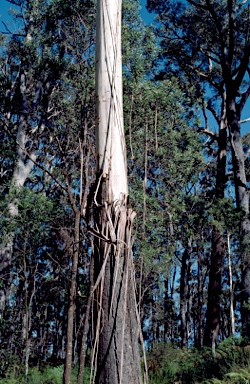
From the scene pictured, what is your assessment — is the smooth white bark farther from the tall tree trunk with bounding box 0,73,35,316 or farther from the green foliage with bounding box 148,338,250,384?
the tall tree trunk with bounding box 0,73,35,316

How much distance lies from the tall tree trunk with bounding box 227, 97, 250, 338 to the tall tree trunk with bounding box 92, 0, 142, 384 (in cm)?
647

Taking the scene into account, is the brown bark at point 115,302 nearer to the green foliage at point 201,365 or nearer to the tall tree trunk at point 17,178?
the green foliage at point 201,365

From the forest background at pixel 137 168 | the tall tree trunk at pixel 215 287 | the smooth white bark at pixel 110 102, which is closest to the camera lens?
the smooth white bark at pixel 110 102

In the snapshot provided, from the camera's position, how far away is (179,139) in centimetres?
1160

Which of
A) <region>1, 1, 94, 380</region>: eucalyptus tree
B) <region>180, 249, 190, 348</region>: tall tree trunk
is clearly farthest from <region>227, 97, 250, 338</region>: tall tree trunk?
<region>180, 249, 190, 348</region>: tall tree trunk

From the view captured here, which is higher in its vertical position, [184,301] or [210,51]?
[210,51]

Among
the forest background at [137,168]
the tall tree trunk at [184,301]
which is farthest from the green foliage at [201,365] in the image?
the tall tree trunk at [184,301]

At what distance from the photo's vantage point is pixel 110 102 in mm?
2131

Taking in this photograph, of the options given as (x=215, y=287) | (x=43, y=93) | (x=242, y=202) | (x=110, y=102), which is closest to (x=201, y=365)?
(x=242, y=202)

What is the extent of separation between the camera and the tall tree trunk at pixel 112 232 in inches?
68.2

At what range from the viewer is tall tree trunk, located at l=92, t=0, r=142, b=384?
5.69 ft

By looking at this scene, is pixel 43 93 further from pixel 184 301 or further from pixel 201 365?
pixel 184 301

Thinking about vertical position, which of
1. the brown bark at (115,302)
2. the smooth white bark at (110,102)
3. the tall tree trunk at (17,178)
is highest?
the tall tree trunk at (17,178)

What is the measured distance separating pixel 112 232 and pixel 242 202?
8.42 metres
